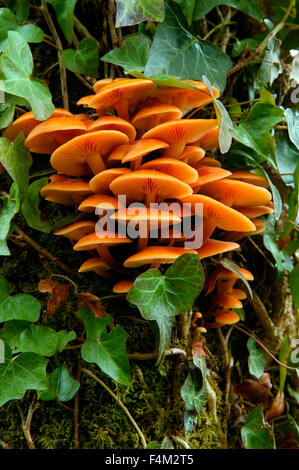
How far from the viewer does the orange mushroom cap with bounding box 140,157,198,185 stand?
126 centimetres

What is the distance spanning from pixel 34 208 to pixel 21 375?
0.55 m

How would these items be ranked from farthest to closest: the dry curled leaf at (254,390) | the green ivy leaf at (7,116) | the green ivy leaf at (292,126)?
the dry curled leaf at (254,390), the green ivy leaf at (292,126), the green ivy leaf at (7,116)

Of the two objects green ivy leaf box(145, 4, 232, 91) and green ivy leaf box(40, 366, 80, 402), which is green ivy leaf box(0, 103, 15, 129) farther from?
green ivy leaf box(40, 366, 80, 402)

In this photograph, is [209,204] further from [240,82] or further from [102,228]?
[240,82]

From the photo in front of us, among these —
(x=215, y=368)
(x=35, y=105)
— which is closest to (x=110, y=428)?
(x=215, y=368)

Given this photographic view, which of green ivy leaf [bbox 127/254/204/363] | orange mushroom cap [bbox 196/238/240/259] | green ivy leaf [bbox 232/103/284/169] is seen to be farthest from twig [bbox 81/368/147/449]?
green ivy leaf [bbox 232/103/284/169]

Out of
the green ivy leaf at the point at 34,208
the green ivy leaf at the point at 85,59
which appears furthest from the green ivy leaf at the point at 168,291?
the green ivy leaf at the point at 85,59

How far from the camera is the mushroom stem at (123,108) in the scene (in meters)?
1.37

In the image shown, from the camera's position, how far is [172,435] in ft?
4.78

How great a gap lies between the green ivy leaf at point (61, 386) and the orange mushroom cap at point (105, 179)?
623 millimetres

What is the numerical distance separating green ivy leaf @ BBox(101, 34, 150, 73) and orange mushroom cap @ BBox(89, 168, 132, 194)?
404 millimetres

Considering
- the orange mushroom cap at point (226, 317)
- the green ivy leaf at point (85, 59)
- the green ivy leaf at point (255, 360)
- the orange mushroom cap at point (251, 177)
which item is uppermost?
the green ivy leaf at point (85, 59)

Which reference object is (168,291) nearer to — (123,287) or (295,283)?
(123,287)

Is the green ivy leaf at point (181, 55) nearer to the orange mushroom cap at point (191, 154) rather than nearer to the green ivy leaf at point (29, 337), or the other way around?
the orange mushroom cap at point (191, 154)
